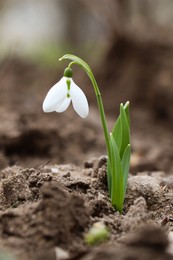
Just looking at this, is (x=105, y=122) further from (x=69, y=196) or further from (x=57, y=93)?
(x=69, y=196)

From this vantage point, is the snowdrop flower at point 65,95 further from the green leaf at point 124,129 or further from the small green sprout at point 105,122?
the green leaf at point 124,129

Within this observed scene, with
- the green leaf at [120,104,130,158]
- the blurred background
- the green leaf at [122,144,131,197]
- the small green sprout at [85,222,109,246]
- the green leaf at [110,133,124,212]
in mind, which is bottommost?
the small green sprout at [85,222,109,246]

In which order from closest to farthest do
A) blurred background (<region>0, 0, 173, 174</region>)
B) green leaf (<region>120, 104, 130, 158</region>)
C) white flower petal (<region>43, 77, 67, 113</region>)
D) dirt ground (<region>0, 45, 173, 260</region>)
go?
dirt ground (<region>0, 45, 173, 260</region>)
white flower petal (<region>43, 77, 67, 113</region>)
green leaf (<region>120, 104, 130, 158</region>)
blurred background (<region>0, 0, 173, 174</region>)

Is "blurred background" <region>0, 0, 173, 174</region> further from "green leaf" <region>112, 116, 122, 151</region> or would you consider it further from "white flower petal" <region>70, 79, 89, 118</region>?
"white flower petal" <region>70, 79, 89, 118</region>

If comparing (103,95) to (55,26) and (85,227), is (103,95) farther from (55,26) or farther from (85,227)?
(55,26)

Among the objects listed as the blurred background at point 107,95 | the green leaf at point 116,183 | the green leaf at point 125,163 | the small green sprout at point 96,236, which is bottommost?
the small green sprout at point 96,236

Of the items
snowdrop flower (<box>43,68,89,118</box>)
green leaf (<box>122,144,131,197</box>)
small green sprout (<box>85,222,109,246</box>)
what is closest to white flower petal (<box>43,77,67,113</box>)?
snowdrop flower (<box>43,68,89,118</box>)

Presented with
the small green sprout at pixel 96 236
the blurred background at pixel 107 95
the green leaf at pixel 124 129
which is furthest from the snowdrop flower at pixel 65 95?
the blurred background at pixel 107 95

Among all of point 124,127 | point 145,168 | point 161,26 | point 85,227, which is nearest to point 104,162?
point 124,127
